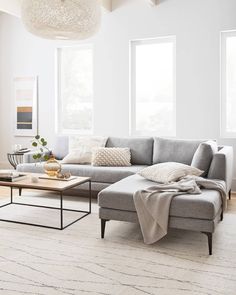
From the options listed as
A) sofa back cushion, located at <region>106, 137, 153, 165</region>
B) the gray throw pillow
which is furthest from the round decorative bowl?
the gray throw pillow

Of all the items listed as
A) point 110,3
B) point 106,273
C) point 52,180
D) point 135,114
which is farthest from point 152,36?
point 106,273

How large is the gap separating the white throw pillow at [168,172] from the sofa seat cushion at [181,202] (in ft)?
0.64

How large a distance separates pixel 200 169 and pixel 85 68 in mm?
3135

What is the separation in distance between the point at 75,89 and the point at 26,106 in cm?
98

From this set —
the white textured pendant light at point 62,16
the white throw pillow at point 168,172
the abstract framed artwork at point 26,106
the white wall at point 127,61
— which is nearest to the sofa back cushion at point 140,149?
the white wall at point 127,61

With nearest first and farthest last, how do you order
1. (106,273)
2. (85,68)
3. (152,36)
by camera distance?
(106,273)
(152,36)
(85,68)

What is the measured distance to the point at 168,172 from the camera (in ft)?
Result: 11.7

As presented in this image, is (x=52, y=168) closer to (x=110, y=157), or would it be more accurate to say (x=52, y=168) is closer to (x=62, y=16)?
(x=110, y=157)

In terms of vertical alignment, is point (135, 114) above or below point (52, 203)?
above

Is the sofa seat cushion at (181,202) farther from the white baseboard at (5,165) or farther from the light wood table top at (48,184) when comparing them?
the white baseboard at (5,165)

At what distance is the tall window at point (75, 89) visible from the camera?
618cm

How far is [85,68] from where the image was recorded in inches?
244

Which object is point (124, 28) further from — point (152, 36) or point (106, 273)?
point (106, 273)

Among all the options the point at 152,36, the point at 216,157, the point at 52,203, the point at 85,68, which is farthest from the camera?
the point at 85,68
